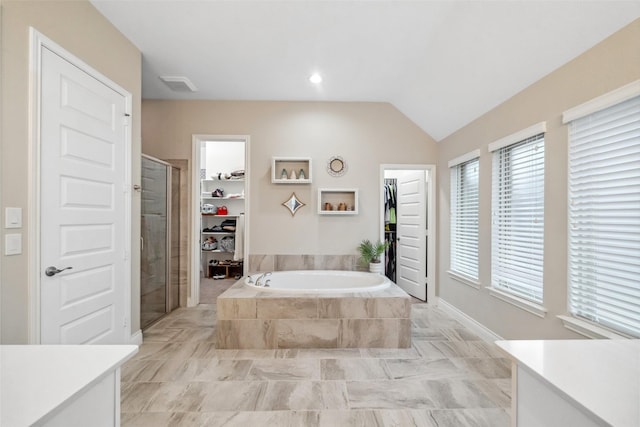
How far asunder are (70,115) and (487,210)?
3.48 meters

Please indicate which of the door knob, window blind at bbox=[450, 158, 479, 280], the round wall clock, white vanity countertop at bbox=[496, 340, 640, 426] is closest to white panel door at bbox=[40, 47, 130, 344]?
the door knob

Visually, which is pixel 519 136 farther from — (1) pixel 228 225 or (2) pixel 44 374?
(1) pixel 228 225

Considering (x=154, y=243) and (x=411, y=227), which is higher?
(x=411, y=227)

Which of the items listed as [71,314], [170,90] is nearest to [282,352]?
[71,314]

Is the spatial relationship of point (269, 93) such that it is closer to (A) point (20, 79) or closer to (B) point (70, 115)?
(B) point (70, 115)

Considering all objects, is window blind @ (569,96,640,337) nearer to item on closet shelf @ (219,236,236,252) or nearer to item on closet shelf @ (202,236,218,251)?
item on closet shelf @ (219,236,236,252)

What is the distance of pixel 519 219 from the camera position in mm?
2566

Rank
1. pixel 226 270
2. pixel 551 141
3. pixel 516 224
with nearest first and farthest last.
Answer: pixel 551 141 → pixel 516 224 → pixel 226 270

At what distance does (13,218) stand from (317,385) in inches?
81.3

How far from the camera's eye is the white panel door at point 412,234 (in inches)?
165

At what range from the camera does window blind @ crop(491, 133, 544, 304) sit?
2.36 metres

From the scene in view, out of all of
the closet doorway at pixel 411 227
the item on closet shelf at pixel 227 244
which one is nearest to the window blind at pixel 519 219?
the closet doorway at pixel 411 227

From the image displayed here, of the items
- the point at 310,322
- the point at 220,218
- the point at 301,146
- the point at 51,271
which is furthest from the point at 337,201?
the point at 51,271

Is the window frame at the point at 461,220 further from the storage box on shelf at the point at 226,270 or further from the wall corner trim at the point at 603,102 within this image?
the storage box on shelf at the point at 226,270
